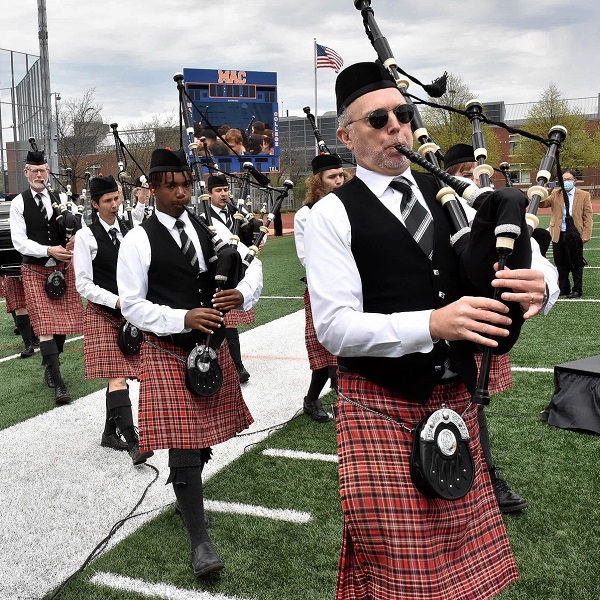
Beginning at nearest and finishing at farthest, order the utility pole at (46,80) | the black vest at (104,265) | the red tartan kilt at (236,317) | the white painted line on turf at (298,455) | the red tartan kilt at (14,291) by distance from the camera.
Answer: the white painted line on turf at (298,455) < the black vest at (104,265) < the red tartan kilt at (236,317) < the red tartan kilt at (14,291) < the utility pole at (46,80)

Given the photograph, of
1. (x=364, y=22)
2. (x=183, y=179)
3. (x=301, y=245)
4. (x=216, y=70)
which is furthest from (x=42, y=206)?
(x=216, y=70)

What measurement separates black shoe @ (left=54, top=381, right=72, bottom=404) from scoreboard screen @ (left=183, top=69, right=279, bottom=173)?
14854 mm

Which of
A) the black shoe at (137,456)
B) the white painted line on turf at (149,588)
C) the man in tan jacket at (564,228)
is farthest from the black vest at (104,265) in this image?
the man in tan jacket at (564,228)

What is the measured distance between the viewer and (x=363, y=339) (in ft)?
5.07

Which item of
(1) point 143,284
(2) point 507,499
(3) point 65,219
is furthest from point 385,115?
(3) point 65,219

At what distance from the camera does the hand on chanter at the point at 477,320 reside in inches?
53.5

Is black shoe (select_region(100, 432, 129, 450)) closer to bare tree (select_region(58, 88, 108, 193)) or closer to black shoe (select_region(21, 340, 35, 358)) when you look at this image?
A: black shoe (select_region(21, 340, 35, 358))

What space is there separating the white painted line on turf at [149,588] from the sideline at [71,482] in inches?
7.1

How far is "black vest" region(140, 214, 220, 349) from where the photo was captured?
2842 millimetres

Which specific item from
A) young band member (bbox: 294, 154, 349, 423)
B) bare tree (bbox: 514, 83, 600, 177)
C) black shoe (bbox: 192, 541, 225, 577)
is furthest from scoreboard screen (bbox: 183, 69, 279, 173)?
bare tree (bbox: 514, 83, 600, 177)

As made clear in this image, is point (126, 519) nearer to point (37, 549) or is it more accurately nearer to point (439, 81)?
point (37, 549)

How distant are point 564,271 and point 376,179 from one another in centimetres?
872

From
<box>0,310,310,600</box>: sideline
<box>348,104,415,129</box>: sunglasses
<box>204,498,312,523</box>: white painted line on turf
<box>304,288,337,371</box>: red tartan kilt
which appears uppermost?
<box>348,104,415,129</box>: sunglasses

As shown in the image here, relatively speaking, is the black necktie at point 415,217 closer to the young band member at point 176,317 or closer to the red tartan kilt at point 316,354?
the young band member at point 176,317
